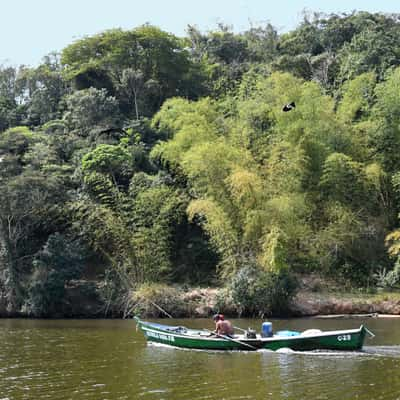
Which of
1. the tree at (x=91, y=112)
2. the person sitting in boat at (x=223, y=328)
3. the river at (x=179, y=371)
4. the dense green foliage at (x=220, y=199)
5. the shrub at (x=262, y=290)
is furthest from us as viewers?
the tree at (x=91, y=112)

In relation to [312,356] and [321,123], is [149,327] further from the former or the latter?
[321,123]

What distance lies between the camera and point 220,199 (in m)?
29.3

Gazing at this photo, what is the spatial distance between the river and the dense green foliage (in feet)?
24.6

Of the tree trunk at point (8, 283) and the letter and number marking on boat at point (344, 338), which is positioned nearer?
the letter and number marking on boat at point (344, 338)

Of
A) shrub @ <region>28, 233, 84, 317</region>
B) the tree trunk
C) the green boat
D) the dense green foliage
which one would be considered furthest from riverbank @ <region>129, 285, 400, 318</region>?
the green boat

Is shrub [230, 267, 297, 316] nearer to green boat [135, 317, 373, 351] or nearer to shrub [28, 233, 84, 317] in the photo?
shrub [28, 233, 84, 317]

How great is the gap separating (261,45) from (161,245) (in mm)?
29325

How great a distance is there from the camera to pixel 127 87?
4588 centimetres

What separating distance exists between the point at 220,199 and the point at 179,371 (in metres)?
13.8

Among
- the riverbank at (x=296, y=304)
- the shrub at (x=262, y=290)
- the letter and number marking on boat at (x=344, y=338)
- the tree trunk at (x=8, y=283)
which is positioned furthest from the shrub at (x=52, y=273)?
the letter and number marking on boat at (x=344, y=338)

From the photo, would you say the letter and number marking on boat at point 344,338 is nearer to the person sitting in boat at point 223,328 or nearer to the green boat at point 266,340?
the green boat at point 266,340

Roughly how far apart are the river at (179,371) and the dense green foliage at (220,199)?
750cm

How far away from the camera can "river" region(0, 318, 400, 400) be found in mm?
13727

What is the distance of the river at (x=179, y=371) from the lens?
13.7 metres
